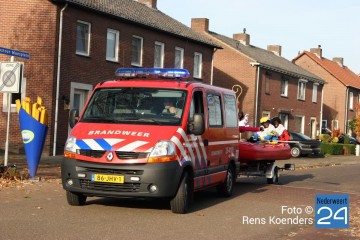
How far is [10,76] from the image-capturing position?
13.4m

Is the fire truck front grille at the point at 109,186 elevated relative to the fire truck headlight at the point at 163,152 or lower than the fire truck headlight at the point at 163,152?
lower

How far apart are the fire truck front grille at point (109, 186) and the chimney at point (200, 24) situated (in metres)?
34.5

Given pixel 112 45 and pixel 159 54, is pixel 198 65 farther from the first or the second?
pixel 112 45

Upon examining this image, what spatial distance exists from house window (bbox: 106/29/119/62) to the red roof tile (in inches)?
1395

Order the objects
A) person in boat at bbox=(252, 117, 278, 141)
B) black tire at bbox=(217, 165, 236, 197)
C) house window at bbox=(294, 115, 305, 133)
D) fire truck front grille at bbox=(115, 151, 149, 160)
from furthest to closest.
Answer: house window at bbox=(294, 115, 305, 133) → person in boat at bbox=(252, 117, 278, 141) → black tire at bbox=(217, 165, 236, 197) → fire truck front grille at bbox=(115, 151, 149, 160)

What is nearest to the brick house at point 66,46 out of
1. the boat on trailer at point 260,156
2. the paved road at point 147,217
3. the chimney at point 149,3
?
the chimney at point 149,3

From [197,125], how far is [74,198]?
240 centimetres

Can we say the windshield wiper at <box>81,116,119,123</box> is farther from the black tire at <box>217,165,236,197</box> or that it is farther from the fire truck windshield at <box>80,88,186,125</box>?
the black tire at <box>217,165,236,197</box>

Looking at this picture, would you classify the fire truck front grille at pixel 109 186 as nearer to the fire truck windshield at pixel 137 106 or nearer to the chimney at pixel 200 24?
the fire truck windshield at pixel 137 106

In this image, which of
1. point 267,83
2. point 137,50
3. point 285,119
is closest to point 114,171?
point 137,50

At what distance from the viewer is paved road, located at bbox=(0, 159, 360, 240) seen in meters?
8.05

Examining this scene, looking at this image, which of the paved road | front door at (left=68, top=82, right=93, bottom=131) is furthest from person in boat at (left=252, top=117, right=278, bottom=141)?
front door at (left=68, top=82, right=93, bottom=131)

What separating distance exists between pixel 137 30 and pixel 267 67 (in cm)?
1543

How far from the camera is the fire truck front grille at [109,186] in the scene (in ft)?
30.3
